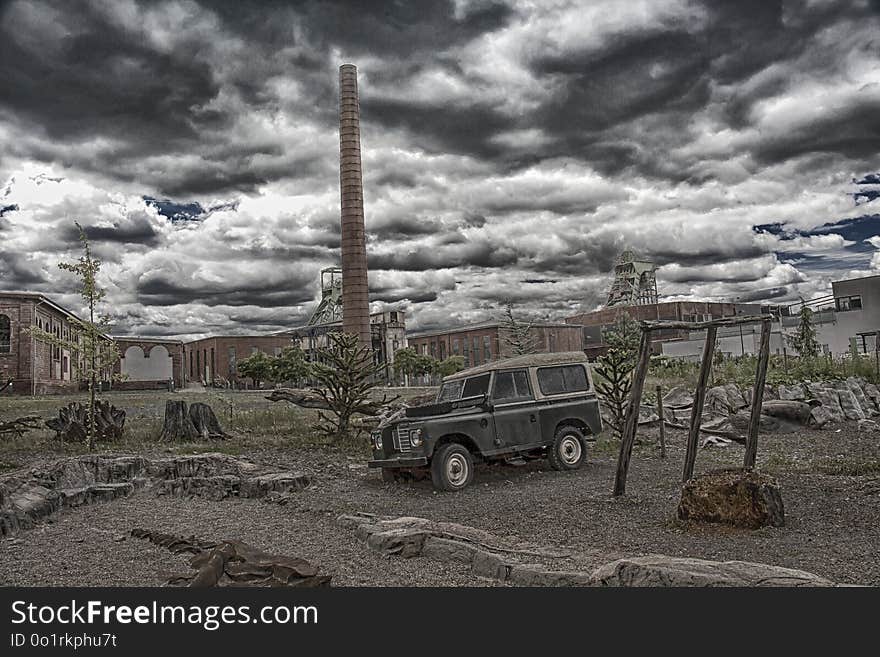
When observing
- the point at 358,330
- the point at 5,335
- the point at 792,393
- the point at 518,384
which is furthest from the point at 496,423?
the point at 5,335

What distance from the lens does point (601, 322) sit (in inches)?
2884

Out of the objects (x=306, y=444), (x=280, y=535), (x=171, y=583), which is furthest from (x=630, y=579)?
(x=306, y=444)

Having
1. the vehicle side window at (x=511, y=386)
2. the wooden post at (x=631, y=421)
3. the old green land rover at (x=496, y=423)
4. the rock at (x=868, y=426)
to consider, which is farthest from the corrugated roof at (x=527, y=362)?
the rock at (x=868, y=426)

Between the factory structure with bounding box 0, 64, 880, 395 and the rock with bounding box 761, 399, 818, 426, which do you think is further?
the factory structure with bounding box 0, 64, 880, 395

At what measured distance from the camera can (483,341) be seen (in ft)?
213

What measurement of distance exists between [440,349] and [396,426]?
197 feet

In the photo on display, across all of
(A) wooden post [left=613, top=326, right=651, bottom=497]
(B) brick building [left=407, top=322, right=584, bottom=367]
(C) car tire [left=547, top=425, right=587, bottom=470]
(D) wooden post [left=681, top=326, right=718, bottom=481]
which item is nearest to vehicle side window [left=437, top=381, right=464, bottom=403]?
(C) car tire [left=547, top=425, right=587, bottom=470]

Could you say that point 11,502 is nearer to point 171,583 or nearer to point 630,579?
point 171,583

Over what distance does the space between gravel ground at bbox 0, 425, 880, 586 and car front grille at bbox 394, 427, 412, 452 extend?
0.70 meters

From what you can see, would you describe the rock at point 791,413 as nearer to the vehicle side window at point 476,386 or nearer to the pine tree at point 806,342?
the vehicle side window at point 476,386

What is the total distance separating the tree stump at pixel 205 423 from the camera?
17.0 meters

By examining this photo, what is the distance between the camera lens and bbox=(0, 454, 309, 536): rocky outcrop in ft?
30.0

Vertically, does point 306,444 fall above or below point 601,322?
below

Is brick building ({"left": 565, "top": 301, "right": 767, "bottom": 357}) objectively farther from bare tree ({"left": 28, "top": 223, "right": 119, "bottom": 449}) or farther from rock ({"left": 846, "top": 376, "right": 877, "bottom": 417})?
bare tree ({"left": 28, "top": 223, "right": 119, "bottom": 449})
